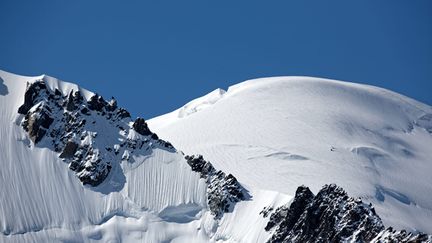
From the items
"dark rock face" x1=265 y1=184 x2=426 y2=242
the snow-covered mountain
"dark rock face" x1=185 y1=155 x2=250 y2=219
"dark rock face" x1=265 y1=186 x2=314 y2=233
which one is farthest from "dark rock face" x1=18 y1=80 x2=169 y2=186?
"dark rock face" x1=265 y1=186 x2=314 y2=233

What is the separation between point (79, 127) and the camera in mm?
169125

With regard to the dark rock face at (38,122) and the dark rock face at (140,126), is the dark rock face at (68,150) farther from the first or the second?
the dark rock face at (140,126)

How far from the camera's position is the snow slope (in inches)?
6004

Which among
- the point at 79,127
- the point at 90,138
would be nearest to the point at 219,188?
the point at 90,138

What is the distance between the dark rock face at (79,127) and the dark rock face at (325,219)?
33270mm

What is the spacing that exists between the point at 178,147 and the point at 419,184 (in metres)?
48.6

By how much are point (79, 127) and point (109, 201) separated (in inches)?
649

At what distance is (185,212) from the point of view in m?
160

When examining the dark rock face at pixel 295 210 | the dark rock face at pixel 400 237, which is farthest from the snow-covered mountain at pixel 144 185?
the dark rock face at pixel 400 237

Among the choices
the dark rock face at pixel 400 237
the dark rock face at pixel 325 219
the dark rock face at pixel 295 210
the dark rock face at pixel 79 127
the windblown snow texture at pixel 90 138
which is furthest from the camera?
the dark rock face at pixel 79 127

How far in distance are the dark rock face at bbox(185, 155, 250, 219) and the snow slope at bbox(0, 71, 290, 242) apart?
1041 millimetres

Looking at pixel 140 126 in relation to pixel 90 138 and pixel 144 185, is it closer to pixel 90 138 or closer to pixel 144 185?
pixel 90 138

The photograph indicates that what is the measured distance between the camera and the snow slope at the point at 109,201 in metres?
152

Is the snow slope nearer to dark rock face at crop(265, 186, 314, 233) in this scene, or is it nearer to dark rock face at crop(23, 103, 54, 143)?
A: dark rock face at crop(23, 103, 54, 143)
